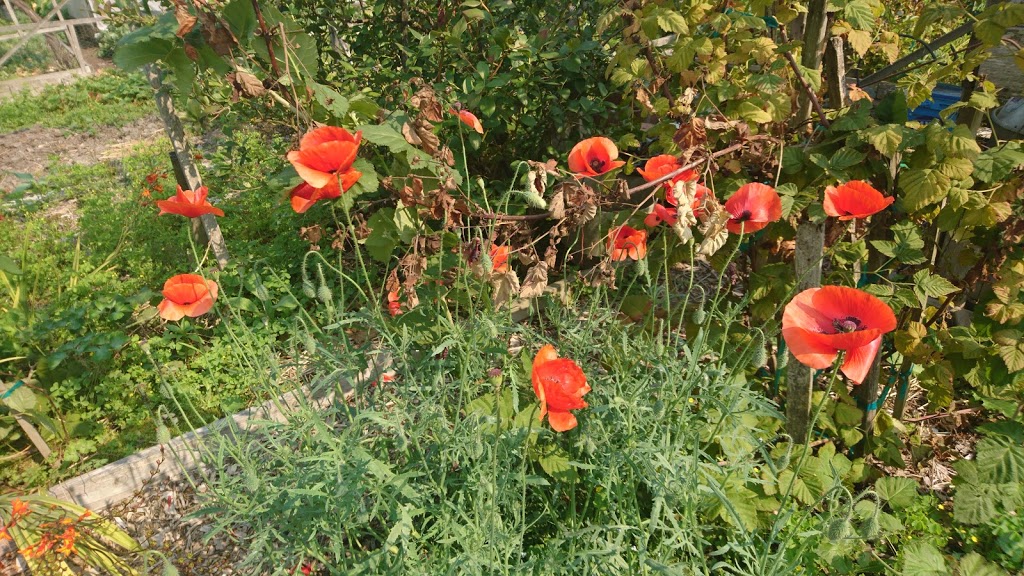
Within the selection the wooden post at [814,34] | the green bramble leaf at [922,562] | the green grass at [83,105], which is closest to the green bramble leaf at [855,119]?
the wooden post at [814,34]

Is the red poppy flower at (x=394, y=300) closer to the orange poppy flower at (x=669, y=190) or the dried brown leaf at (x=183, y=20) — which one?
the orange poppy flower at (x=669, y=190)

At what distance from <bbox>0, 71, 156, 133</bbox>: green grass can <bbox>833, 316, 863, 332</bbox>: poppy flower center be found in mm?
8005

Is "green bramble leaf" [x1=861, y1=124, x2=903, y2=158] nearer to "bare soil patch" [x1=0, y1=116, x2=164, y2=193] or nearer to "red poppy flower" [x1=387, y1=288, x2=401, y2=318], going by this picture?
"red poppy flower" [x1=387, y1=288, x2=401, y2=318]

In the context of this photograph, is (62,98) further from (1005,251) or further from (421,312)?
(1005,251)

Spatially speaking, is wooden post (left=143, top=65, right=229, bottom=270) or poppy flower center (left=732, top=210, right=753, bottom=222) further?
wooden post (left=143, top=65, right=229, bottom=270)

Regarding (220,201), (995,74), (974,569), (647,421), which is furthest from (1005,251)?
(220,201)

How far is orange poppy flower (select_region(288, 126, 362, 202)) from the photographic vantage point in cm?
134

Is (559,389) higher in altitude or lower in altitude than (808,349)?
lower

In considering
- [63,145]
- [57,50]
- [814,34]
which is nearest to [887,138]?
[814,34]

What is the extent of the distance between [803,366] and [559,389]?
994 mm

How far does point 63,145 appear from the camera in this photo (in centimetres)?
638

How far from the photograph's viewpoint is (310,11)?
11.3 feet

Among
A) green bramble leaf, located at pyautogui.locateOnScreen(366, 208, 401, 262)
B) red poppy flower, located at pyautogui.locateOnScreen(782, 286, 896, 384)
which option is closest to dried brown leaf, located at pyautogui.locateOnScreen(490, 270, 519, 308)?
green bramble leaf, located at pyautogui.locateOnScreen(366, 208, 401, 262)

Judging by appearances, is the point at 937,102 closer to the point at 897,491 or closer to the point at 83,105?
the point at 897,491
